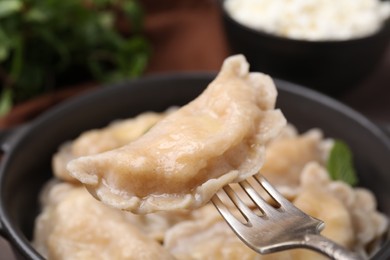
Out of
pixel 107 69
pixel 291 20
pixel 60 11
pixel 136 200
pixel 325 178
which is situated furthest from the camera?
pixel 107 69

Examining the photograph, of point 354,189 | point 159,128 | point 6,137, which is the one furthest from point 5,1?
point 354,189

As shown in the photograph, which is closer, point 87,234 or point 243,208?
point 243,208

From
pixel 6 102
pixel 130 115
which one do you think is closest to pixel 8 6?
pixel 6 102

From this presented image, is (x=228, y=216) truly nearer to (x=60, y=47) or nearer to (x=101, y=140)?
(x=101, y=140)

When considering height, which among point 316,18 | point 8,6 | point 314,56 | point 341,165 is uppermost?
point 8,6

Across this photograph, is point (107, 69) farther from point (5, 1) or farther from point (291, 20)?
point (291, 20)

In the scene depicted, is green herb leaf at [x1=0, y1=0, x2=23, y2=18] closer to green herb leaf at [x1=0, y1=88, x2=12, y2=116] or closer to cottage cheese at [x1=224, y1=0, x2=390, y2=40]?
green herb leaf at [x1=0, y1=88, x2=12, y2=116]
